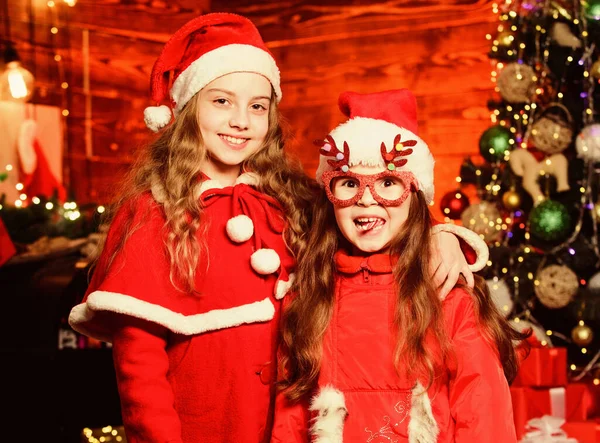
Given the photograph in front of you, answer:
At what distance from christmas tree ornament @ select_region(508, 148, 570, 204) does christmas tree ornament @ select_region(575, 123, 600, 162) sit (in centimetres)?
10

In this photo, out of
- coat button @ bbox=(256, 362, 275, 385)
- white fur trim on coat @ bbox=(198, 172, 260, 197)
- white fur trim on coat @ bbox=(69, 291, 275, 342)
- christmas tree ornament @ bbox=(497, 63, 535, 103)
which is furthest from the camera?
christmas tree ornament @ bbox=(497, 63, 535, 103)

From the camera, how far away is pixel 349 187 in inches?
72.6

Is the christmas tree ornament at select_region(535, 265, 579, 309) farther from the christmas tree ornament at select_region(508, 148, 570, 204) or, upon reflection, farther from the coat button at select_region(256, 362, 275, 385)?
the coat button at select_region(256, 362, 275, 385)

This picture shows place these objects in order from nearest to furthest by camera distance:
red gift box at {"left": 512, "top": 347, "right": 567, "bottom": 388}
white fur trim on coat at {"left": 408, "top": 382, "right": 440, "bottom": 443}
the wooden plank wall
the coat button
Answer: white fur trim on coat at {"left": 408, "top": 382, "right": 440, "bottom": 443} → the coat button → red gift box at {"left": 512, "top": 347, "right": 567, "bottom": 388} → the wooden plank wall

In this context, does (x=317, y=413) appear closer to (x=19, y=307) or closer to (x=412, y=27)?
(x=19, y=307)

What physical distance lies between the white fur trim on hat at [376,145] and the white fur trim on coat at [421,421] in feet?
1.55

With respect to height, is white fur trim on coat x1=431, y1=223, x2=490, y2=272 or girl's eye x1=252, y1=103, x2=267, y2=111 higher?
girl's eye x1=252, y1=103, x2=267, y2=111

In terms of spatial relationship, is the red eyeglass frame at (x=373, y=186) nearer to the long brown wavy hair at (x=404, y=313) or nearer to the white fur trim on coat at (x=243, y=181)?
the long brown wavy hair at (x=404, y=313)

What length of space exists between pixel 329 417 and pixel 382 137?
0.61 meters

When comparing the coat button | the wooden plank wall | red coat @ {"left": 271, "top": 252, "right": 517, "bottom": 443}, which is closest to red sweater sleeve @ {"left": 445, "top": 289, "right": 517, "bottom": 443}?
red coat @ {"left": 271, "top": 252, "right": 517, "bottom": 443}

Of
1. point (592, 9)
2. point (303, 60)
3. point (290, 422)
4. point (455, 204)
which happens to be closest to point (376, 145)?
point (290, 422)

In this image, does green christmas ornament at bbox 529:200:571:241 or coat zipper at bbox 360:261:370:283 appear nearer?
coat zipper at bbox 360:261:370:283

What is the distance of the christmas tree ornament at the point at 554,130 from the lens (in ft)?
11.1

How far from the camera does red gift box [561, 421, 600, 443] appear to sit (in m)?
Answer: 3.23
